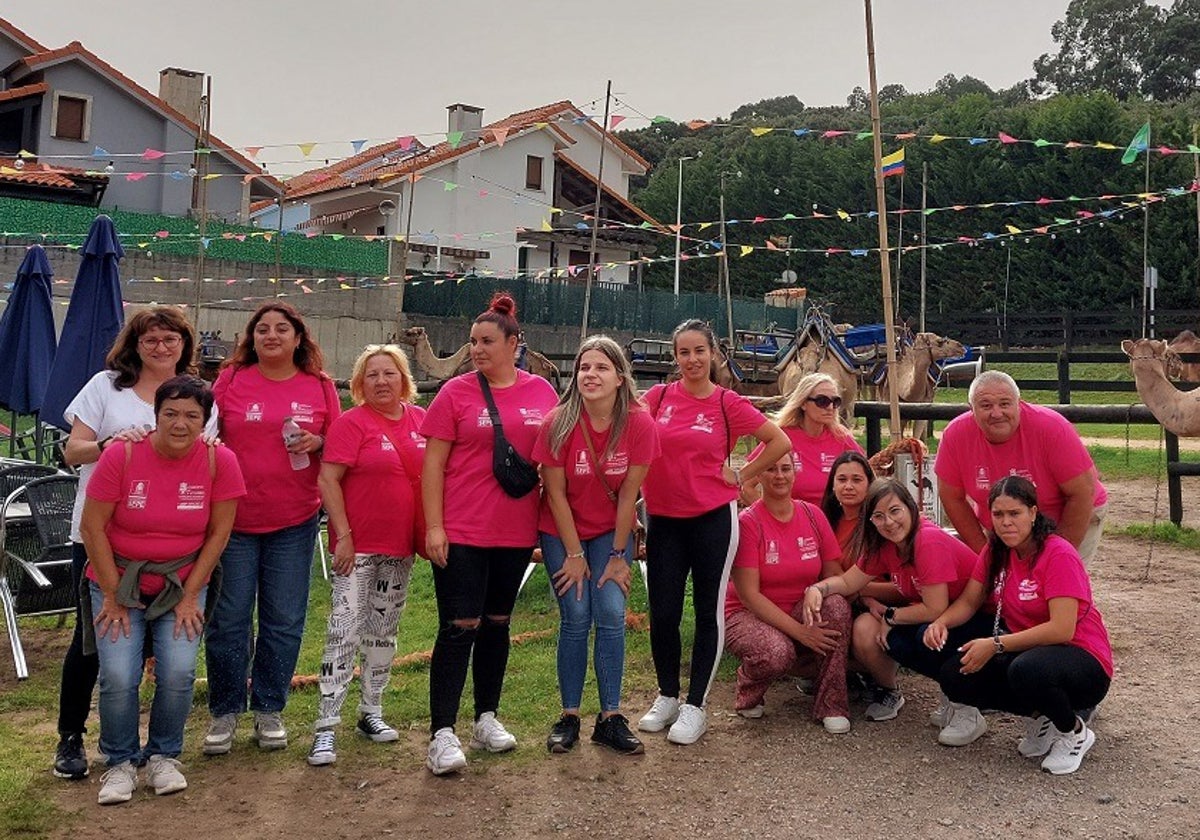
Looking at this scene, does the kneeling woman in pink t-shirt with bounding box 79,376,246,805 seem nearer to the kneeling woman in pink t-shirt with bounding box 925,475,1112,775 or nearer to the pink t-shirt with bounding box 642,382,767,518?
the pink t-shirt with bounding box 642,382,767,518

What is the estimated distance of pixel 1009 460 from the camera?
4.88m

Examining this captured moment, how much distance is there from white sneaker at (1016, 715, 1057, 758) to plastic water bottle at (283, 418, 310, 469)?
2880mm

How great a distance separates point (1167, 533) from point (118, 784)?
25.3 feet

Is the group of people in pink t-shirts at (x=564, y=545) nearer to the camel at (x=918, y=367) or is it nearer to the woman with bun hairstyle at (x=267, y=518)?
the woman with bun hairstyle at (x=267, y=518)

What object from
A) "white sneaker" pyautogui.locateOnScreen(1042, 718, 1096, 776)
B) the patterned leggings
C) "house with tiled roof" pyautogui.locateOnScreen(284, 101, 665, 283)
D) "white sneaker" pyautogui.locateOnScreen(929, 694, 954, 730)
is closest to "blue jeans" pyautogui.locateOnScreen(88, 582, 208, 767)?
the patterned leggings

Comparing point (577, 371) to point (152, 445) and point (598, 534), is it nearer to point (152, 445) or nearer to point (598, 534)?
point (598, 534)

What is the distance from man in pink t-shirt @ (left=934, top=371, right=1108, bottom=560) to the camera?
4.80m

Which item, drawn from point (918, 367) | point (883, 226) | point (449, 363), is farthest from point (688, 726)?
point (449, 363)

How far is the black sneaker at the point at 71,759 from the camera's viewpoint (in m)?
4.41

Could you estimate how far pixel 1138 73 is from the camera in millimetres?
61438

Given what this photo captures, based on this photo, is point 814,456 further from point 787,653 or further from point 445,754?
point 445,754

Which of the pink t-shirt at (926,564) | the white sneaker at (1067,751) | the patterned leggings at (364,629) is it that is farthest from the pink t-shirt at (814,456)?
the patterned leggings at (364,629)

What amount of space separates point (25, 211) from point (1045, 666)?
69.8 ft

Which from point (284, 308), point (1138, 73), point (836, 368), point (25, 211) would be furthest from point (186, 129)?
point (1138, 73)
